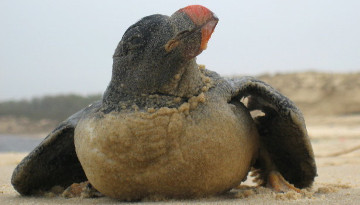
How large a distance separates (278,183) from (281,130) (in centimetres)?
41

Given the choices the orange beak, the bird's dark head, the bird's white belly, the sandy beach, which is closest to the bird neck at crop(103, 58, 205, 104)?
the bird's dark head

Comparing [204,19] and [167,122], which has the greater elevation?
[204,19]

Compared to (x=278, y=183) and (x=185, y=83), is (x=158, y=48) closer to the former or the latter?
(x=185, y=83)

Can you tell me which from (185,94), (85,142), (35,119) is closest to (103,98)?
(85,142)

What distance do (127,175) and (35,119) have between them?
29.2 m

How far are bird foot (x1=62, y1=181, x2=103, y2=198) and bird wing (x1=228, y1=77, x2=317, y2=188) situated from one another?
1.21 meters

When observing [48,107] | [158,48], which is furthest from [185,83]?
[48,107]

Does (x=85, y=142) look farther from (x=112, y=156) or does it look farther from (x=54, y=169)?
(x=54, y=169)

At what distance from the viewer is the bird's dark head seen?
8.82ft

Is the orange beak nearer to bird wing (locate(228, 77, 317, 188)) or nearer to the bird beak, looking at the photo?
the bird beak

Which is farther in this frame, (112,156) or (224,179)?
(224,179)

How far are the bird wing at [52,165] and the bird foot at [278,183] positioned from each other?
4.75 feet

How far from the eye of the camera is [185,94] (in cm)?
292

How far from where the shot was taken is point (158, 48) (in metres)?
2.82
